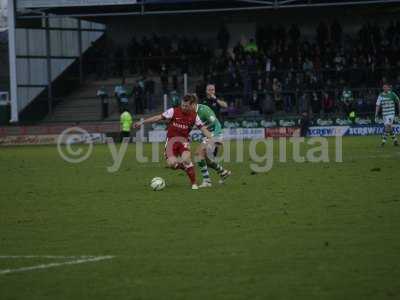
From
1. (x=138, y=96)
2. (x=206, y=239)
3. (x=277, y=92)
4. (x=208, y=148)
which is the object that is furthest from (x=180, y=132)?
(x=138, y=96)

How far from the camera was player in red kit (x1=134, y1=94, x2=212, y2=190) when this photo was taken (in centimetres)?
1770

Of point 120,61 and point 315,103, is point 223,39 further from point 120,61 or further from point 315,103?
point 315,103

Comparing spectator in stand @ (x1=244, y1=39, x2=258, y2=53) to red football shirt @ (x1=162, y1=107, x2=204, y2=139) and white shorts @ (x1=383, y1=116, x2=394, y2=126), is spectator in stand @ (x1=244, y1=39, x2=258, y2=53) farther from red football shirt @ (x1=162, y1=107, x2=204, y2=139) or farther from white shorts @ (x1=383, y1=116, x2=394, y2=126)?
red football shirt @ (x1=162, y1=107, x2=204, y2=139)

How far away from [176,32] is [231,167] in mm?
30114

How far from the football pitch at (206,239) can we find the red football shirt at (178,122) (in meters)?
1.10

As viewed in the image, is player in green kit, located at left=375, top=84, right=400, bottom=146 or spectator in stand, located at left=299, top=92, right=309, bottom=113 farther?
spectator in stand, located at left=299, top=92, right=309, bottom=113

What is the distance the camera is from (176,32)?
53469 millimetres

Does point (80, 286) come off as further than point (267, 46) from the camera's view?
No

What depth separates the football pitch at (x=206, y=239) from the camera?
27.4ft

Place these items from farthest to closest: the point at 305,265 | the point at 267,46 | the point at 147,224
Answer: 1. the point at 267,46
2. the point at 147,224
3. the point at 305,265

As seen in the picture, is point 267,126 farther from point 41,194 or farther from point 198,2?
point 41,194

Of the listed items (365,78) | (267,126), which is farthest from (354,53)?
(267,126)

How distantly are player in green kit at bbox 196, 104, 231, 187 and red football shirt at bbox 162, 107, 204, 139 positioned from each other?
25.3 inches

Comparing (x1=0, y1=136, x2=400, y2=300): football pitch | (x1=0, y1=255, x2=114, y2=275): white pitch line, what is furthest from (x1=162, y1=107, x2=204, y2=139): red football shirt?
(x1=0, y1=255, x2=114, y2=275): white pitch line
